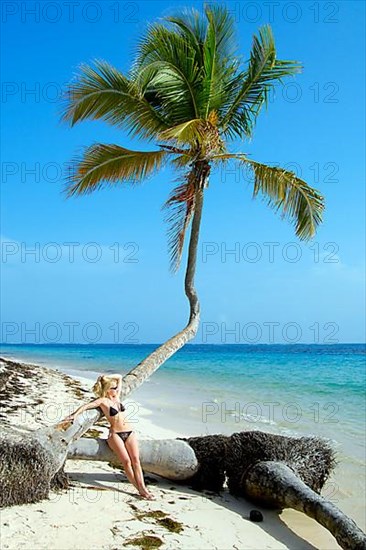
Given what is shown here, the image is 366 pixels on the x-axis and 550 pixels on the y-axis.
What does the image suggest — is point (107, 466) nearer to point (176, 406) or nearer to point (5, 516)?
point (5, 516)

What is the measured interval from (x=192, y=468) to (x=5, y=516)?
3.00m

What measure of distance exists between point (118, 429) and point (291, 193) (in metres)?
6.21

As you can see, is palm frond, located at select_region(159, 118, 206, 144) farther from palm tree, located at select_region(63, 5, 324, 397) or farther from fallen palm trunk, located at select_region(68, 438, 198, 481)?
fallen palm trunk, located at select_region(68, 438, 198, 481)

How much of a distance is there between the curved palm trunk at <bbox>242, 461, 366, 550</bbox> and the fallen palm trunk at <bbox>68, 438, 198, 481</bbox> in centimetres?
90

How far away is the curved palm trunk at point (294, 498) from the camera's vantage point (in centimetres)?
645

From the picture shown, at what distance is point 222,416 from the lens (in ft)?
53.3

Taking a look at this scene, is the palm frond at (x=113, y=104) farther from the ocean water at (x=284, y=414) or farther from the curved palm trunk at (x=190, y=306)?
the ocean water at (x=284, y=414)

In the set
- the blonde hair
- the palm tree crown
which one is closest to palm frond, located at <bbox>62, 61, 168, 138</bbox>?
the palm tree crown

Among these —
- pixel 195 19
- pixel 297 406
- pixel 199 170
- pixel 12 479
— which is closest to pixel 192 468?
pixel 12 479

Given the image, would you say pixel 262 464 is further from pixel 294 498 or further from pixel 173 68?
pixel 173 68

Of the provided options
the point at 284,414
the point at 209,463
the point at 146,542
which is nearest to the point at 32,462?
the point at 146,542

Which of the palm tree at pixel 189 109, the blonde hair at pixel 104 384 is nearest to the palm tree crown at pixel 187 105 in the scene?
the palm tree at pixel 189 109

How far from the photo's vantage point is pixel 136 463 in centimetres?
790

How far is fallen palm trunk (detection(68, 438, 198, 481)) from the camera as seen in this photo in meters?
8.44
